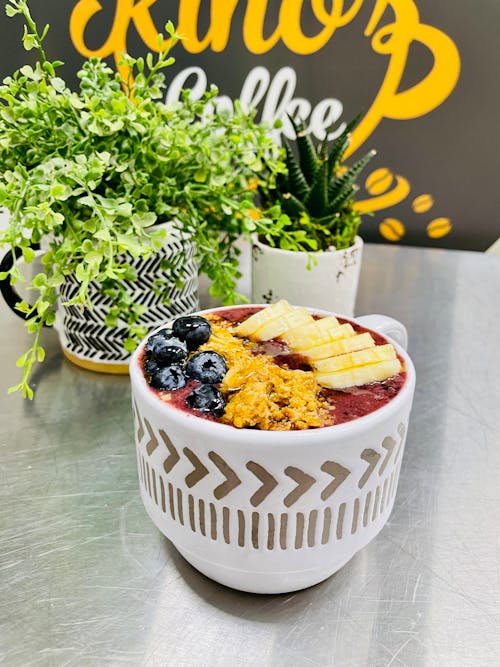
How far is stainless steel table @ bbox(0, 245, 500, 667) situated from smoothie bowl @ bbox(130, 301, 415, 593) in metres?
0.04

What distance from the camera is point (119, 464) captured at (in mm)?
683

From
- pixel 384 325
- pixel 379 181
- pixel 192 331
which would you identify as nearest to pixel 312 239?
pixel 384 325

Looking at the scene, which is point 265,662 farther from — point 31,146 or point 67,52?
point 67,52

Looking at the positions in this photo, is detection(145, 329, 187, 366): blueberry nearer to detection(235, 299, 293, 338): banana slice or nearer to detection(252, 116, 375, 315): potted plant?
detection(235, 299, 293, 338): banana slice

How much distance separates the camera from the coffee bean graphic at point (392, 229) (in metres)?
1.57

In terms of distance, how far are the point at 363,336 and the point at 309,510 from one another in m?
0.18

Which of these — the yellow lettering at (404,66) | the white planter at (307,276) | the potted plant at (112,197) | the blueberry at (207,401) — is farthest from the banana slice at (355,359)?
the yellow lettering at (404,66)

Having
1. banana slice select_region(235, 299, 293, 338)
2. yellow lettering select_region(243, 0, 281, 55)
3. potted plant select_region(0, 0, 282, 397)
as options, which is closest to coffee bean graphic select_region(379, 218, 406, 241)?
yellow lettering select_region(243, 0, 281, 55)

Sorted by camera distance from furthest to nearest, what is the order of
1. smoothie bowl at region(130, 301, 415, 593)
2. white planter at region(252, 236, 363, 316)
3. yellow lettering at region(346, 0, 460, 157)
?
1. yellow lettering at region(346, 0, 460, 157)
2. white planter at region(252, 236, 363, 316)
3. smoothie bowl at region(130, 301, 415, 593)

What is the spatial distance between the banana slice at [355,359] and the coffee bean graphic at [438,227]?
Result: 1.14 m

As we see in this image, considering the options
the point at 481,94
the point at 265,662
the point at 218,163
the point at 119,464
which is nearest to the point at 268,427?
the point at 265,662

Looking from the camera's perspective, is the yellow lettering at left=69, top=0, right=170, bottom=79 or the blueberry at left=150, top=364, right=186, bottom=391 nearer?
the blueberry at left=150, top=364, right=186, bottom=391

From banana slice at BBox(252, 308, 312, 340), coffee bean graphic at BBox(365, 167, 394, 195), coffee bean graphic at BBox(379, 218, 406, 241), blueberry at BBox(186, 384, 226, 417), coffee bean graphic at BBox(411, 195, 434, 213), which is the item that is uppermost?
blueberry at BBox(186, 384, 226, 417)

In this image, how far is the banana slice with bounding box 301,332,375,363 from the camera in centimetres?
53
